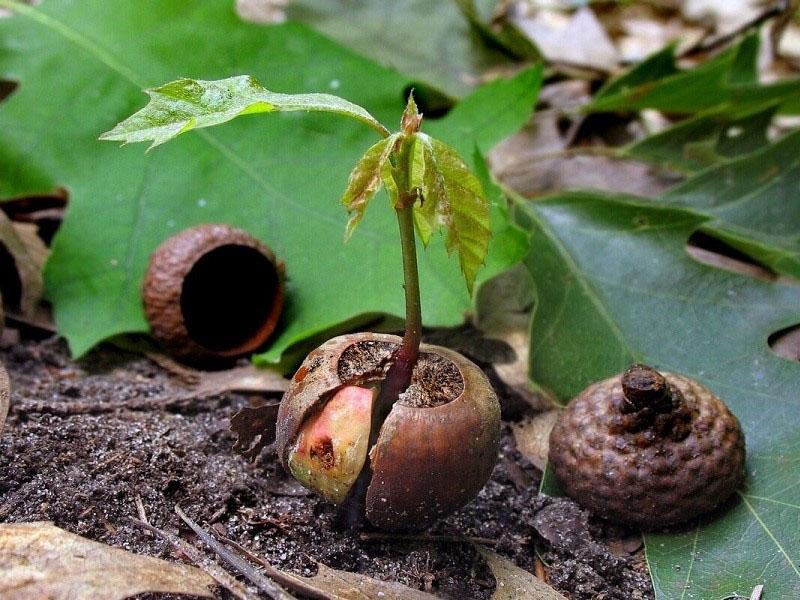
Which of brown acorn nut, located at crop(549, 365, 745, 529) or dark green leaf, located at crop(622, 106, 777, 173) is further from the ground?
dark green leaf, located at crop(622, 106, 777, 173)

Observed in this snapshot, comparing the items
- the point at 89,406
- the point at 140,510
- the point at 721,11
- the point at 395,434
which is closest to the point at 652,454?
the point at 395,434

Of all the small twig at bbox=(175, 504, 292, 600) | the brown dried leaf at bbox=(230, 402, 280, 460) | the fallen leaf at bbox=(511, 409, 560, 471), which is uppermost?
the brown dried leaf at bbox=(230, 402, 280, 460)

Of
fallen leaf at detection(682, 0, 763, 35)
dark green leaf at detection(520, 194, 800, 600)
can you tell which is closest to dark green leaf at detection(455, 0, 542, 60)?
dark green leaf at detection(520, 194, 800, 600)

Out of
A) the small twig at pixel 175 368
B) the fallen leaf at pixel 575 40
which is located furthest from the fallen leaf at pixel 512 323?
the fallen leaf at pixel 575 40

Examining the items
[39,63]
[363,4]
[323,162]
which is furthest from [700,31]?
[39,63]

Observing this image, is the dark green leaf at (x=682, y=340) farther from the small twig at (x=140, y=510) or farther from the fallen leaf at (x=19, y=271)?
the fallen leaf at (x=19, y=271)

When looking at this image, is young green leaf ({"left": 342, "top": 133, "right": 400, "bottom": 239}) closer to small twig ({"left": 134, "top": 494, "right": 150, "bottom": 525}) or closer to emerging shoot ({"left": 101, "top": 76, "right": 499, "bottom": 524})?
emerging shoot ({"left": 101, "top": 76, "right": 499, "bottom": 524})
